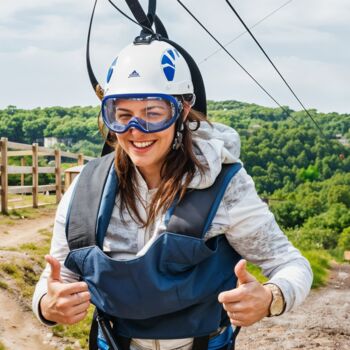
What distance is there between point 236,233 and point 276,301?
25cm

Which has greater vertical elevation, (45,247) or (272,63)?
(272,63)

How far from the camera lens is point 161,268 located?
1.70 m

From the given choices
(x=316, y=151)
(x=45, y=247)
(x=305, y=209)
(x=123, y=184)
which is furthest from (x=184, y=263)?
(x=316, y=151)

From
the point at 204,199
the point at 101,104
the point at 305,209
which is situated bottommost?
the point at 305,209

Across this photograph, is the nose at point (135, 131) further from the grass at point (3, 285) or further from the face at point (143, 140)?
the grass at point (3, 285)

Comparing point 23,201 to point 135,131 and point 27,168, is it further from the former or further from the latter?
point 135,131

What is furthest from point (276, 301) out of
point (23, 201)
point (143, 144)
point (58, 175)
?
point (58, 175)

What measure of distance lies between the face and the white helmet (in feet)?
0.14

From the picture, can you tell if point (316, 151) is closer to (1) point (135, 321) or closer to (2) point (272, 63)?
(2) point (272, 63)

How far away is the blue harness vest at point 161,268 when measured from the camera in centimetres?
170

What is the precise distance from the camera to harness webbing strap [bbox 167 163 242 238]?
1708 millimetres

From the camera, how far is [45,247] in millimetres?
6984

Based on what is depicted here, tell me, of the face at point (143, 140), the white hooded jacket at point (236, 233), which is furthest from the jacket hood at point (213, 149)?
the face at point (143, 140)

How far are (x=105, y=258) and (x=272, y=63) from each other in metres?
6.84
